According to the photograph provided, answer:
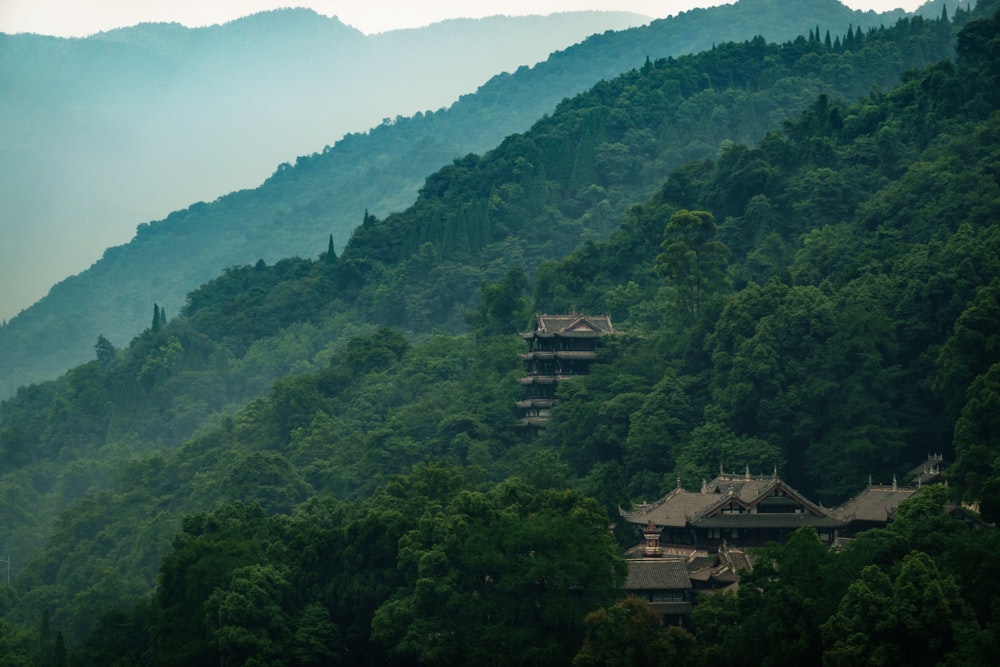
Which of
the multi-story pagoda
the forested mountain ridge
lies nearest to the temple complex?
the multi-story pagoda

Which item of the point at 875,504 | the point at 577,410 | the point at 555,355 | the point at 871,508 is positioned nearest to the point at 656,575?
the point at 871,508

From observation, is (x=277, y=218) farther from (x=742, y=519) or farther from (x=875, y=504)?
(x=875, y=504)

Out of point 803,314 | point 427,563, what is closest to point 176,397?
point 803,314

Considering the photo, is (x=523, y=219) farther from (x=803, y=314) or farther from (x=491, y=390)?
(x=803, y=314)

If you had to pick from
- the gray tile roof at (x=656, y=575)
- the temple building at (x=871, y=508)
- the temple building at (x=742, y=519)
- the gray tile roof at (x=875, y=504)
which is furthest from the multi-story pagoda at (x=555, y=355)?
the gray tile roof at (x=656, y=575)

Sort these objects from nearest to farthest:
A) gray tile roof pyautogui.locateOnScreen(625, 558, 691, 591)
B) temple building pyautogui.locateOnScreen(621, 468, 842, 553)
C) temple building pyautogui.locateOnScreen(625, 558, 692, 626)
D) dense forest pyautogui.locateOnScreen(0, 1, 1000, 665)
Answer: dense forest pyautogui.locateOnScreen(0, 1, 1000, 665) → temple building pyautogui.locateOnScreen(625, 558, 692, 626) → gray tile roof pyautogui.locateOnScreen(625, 558, 691, 591) → temple building pyautogui.locateOnScreen(621, 468, 842, 553)

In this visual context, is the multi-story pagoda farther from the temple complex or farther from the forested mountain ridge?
the forested mountain ridge

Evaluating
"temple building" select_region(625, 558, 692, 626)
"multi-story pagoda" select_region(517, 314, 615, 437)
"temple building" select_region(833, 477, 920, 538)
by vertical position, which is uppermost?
"multi-story pagoda" select_region(517, 314, 615, 437)
